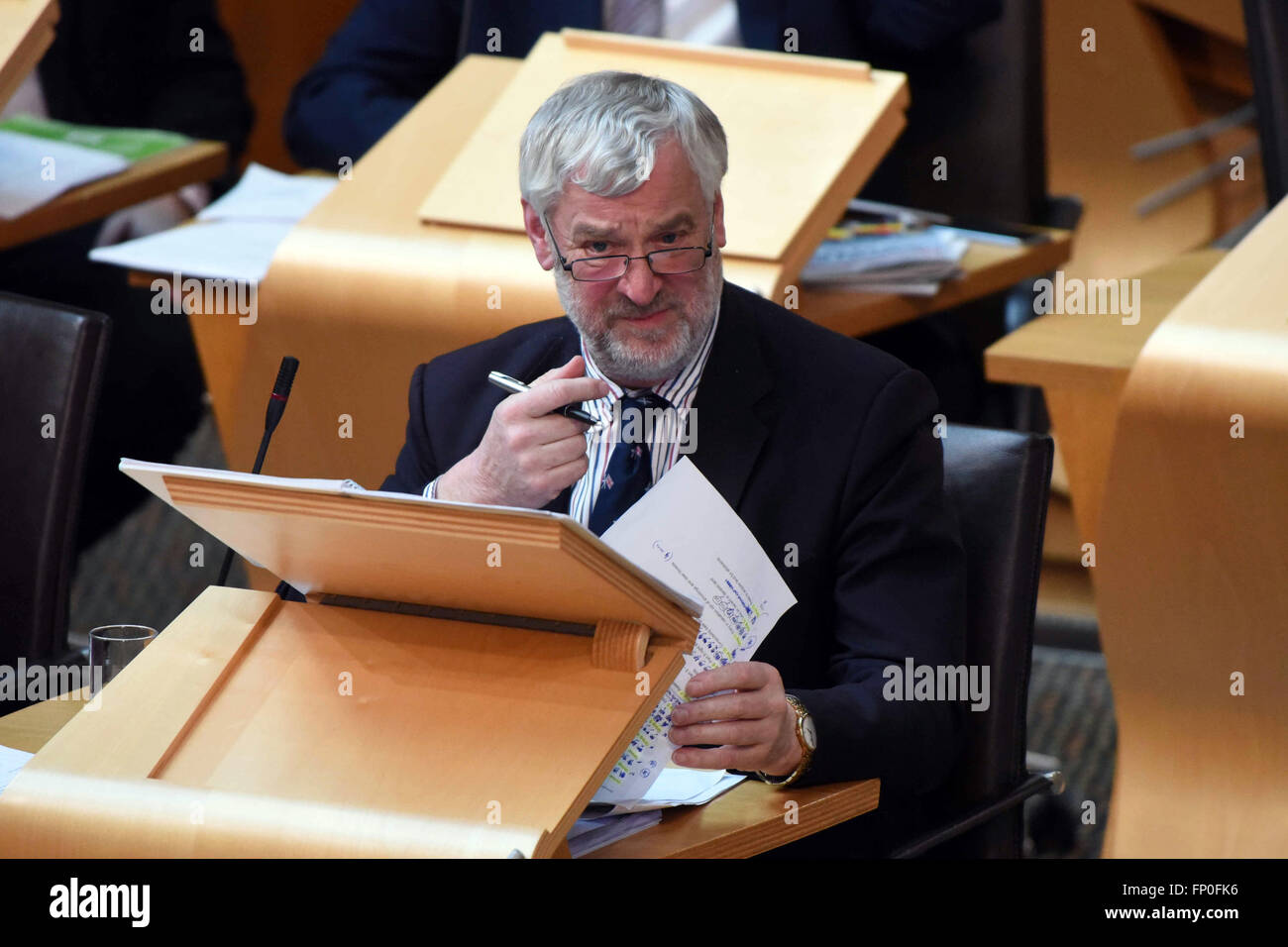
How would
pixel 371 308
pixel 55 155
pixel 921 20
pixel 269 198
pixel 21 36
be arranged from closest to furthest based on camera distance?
1. pixel 371 308
2. pixel 21 36
3. pixel 269 198
4. pixel 921 20
5. pixel 55 155

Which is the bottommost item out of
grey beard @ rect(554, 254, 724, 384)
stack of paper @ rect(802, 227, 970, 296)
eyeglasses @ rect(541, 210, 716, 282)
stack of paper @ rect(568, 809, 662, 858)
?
stack of paper @ rect(568, 809, 662, 858)

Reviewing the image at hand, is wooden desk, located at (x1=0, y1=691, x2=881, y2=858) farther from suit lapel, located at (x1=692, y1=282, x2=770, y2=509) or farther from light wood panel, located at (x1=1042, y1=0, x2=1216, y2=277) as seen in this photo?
light wood panel, located at (x1=1042, y1=0, x2=1216, y2=277)

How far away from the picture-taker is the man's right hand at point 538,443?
186 centimetres

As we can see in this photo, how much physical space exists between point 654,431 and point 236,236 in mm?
1405

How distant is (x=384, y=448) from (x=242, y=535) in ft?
4.13

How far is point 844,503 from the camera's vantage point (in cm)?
208

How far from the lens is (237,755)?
1604mm

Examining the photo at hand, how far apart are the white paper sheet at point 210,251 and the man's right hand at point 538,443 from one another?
1.26 m

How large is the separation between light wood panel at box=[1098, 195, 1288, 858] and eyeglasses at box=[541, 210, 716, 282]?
0.69m

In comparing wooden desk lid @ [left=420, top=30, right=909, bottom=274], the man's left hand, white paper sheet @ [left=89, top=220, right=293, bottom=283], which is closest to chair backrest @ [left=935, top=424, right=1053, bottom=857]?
the man's left hand

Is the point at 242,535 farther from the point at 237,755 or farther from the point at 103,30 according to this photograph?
the point at 103,30

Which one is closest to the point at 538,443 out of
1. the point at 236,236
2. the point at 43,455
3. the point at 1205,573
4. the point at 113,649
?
the point at 113,649

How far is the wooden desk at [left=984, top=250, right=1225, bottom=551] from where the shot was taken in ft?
8.74

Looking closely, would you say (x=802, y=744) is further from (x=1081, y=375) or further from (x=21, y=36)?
(x=21, y=36)
